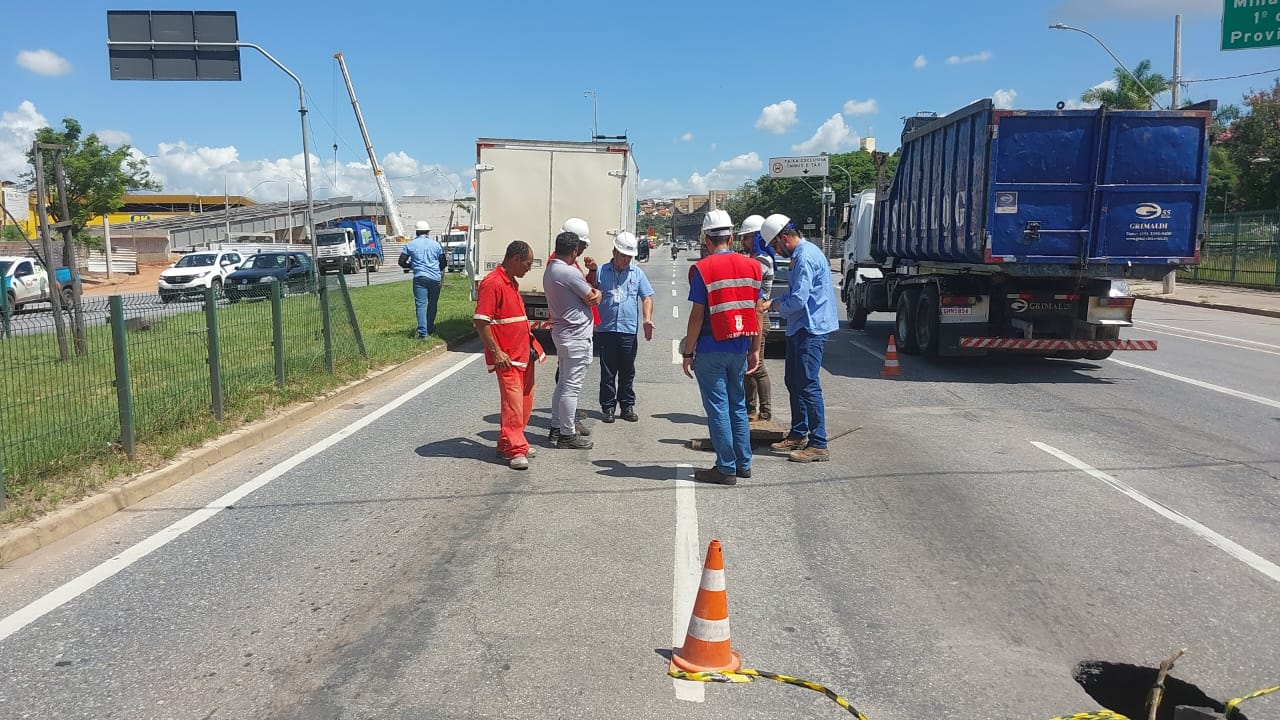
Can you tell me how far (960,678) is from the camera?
11.8 ft

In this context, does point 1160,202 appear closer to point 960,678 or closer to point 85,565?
point 960,678

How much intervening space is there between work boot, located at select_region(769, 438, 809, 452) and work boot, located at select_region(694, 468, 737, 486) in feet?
3.74

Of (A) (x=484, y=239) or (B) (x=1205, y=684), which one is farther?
(A) (x=484, y=239)

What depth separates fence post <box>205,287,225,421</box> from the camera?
26.0 ft

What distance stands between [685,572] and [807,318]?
295 cm

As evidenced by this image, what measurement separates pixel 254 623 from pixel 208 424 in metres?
4.17

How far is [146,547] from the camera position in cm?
517

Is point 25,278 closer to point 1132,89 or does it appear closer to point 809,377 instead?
point 809,377

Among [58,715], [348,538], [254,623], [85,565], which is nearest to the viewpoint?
[58,715]

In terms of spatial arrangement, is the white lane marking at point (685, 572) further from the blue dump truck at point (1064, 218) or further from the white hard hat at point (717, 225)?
the blue dump truck at point (1064, 218)

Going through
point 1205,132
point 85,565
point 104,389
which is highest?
point 1205,132

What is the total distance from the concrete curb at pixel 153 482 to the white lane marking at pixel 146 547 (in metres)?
0.51

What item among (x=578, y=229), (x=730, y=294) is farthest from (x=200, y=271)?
(x=730, y=294)

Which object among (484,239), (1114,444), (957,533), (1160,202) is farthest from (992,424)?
(484,239)
